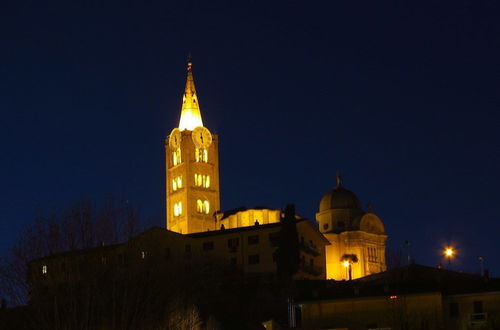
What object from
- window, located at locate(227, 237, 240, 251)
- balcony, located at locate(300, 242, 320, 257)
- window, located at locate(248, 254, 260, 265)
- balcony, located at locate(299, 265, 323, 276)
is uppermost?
window, located at locate(227, 237, 240, 251)

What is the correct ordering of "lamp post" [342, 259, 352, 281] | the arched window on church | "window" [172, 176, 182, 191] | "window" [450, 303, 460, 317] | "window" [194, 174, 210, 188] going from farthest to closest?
"window" [172, 176, 182, 191]
"window" [194, 174, 210, 188]
the arched window on church
"lamp post" [342, 259, 352, 281]
"window" [450, 303, 460, 317]

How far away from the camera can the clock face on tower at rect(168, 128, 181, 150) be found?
152625 mm

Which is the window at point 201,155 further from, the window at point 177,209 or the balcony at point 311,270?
the balcony at point 311,270

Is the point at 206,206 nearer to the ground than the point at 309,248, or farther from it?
farther from it

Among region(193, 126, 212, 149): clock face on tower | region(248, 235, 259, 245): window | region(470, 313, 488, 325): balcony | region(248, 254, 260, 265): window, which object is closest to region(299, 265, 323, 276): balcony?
→ region(248, 254, 260, 265): window

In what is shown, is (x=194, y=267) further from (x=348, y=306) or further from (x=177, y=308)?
(x=177, y=308)

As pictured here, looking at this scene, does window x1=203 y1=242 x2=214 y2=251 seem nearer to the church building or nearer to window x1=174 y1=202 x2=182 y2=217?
the church building

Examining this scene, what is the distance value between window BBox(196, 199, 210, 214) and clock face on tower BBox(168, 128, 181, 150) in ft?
32.5

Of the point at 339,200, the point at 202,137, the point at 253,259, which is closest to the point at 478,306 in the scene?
the point at 253,259

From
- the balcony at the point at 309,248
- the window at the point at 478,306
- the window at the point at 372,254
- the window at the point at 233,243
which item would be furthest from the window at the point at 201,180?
the window at the point at 478,306

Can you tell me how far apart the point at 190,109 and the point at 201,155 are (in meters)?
8.87

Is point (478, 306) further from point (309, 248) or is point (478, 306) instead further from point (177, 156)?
point (177, 156)

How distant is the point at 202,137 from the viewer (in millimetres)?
153250

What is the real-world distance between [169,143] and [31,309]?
110 meters
